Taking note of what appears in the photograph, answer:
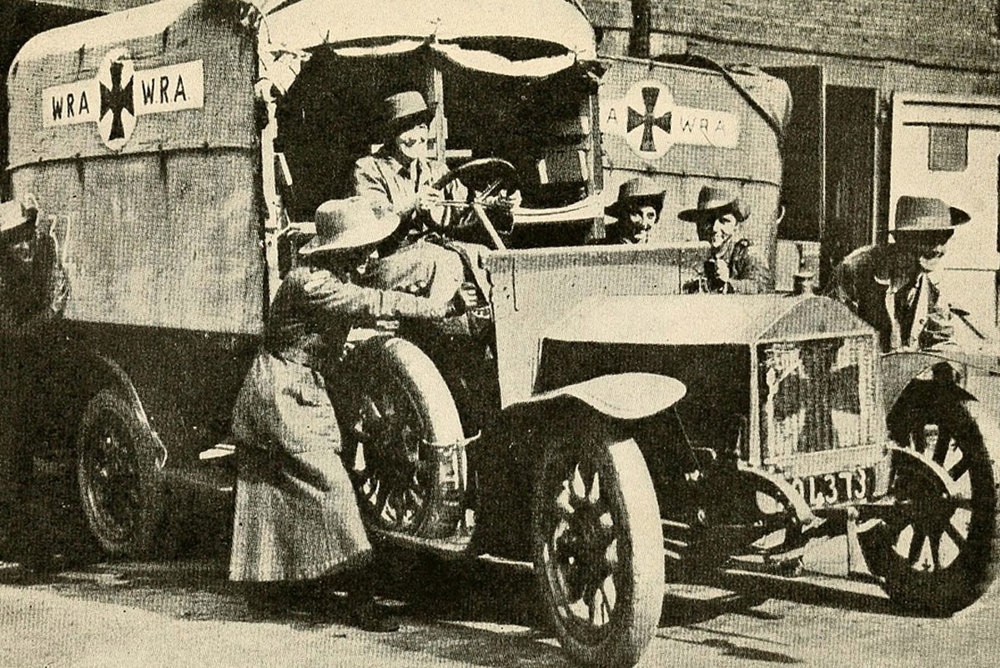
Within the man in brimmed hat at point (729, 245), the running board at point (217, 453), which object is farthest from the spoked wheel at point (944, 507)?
the running board at point (217, 453)

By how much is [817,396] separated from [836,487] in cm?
33

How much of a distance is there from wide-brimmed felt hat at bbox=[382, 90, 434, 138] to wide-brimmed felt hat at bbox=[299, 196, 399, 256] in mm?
983

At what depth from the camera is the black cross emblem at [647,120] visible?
7.87 meters

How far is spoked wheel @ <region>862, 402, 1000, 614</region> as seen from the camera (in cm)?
505

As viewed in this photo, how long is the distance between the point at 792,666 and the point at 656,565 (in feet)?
2.28

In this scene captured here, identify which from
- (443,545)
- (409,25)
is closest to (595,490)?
(443,545)

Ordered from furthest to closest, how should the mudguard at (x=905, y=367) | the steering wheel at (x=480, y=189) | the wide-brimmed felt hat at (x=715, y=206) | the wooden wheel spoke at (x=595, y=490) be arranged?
the wide-brimmed felt hat at (x=715, y=206)
the steering wheel at (x=480, y=189)
the mudguard at (x=905, y=367)
the wooden wheel spoke at (x=595, y=490)

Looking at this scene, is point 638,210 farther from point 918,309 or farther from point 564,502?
point 564,502

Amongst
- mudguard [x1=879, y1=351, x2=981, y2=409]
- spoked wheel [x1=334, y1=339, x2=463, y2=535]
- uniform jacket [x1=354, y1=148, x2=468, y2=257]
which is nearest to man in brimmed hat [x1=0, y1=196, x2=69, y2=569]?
uniform jacket [x1=354, y1=148, x2=468, y2=257]

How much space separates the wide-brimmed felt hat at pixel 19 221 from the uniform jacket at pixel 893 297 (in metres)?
3.81

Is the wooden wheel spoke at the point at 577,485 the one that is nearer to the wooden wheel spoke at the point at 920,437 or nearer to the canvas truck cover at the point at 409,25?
the wooden wheel spoke at the point at 920,437

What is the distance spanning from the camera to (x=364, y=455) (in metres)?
5.28

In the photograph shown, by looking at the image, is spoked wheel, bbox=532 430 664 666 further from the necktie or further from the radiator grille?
the necktie

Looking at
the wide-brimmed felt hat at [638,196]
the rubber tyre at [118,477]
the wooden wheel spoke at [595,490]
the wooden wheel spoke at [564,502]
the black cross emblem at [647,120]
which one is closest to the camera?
the wooden wheel spoke at [595,490]
